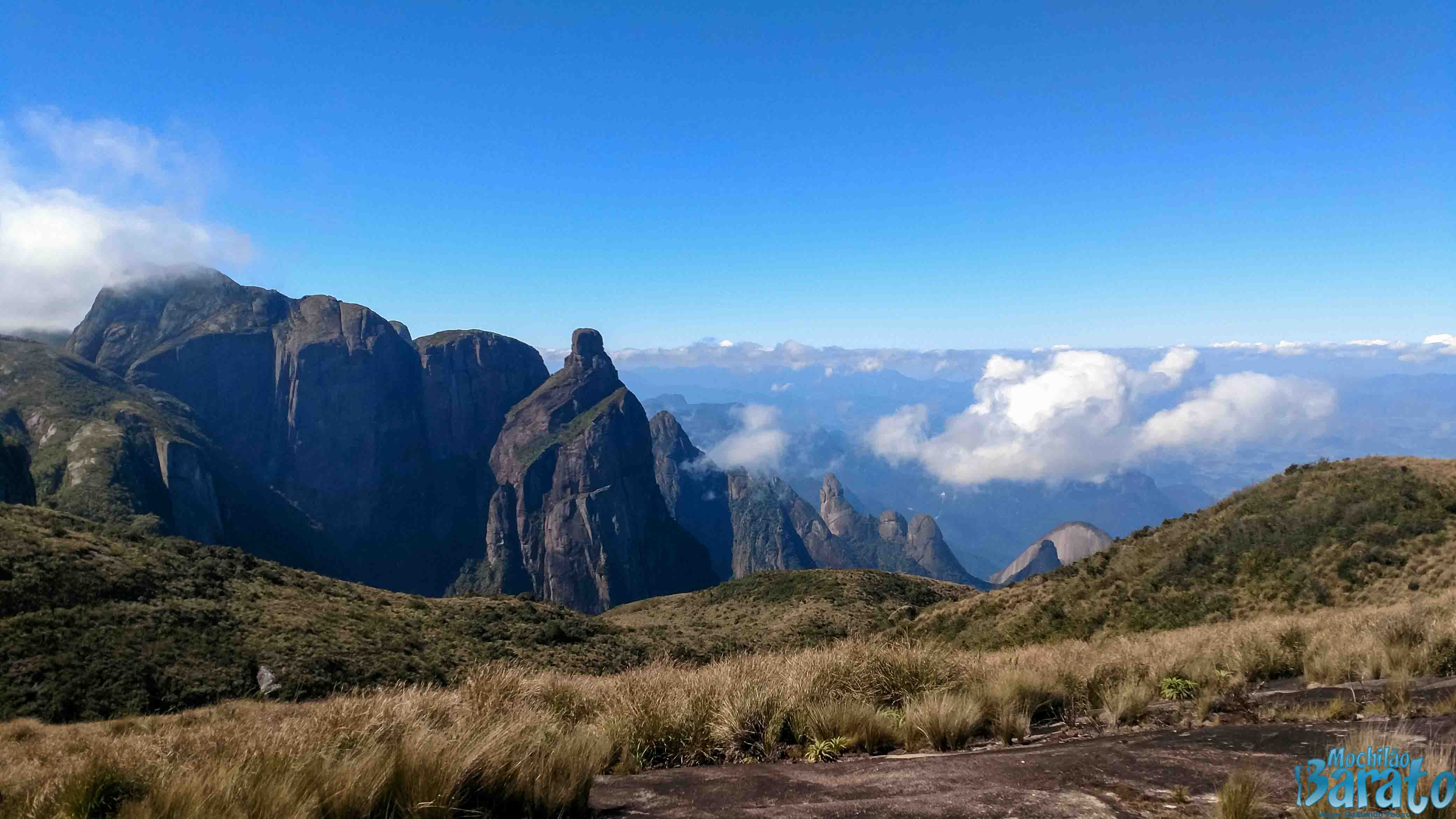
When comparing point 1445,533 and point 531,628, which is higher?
point 1445,533

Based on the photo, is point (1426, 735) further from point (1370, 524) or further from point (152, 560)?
point (152, 560)

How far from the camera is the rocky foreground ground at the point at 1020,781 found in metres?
4.68

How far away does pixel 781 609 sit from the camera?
59812 mm

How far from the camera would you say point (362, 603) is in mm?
38062

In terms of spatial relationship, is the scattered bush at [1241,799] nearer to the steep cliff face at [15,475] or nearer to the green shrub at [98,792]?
the green shrub at [98,792]

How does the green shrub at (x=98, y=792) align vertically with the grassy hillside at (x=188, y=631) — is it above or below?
above

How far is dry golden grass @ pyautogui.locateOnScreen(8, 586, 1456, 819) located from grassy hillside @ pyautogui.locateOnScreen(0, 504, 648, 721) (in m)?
12.1

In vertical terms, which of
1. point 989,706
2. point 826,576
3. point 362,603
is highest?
point 989,706

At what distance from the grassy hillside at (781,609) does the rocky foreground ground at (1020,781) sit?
3220 cm

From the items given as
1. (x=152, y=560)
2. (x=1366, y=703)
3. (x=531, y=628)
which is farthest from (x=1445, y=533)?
(x=152, y=560)

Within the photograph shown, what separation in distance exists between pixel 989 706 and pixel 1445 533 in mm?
30183

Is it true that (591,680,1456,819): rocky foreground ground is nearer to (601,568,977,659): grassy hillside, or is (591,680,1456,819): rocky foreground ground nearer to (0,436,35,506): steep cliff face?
(601,568,977,659): grassy hillside

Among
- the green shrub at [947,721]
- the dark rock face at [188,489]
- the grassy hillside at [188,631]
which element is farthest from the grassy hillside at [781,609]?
the dark rock face at [188,489]

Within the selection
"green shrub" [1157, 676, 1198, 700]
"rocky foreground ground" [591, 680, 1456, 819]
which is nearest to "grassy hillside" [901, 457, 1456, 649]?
"green shrub" [1157, 676, 1198, 700]
